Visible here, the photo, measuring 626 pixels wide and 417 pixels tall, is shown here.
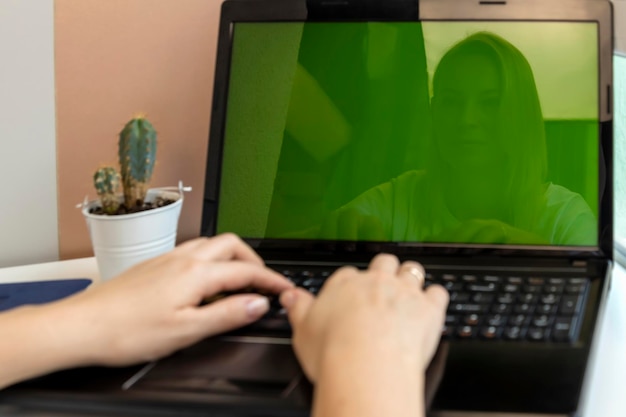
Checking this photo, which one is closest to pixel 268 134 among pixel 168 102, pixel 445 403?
pixel 168 102

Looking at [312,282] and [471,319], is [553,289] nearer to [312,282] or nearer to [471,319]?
[471,319]

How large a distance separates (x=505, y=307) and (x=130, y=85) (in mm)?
602

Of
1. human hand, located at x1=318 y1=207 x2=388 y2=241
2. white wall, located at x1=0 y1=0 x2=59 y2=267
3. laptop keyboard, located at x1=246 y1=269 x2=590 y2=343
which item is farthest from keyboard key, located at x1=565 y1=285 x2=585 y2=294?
white wall, located at x1=0 y1=0 x2=59 y2=267

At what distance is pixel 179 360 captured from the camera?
57cm

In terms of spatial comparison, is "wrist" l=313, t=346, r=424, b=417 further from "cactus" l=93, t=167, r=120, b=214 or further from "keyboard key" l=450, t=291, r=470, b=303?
"cactus" l=93, t=167, r=120, b=214

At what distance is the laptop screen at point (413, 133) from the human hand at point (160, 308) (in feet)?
0.63

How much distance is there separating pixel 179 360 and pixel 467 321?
9.7 inches

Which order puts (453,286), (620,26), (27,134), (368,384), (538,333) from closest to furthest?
(368,384) < (538,333) < (453,286) < (620,26) < (27,134)

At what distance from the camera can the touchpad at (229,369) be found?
52cm

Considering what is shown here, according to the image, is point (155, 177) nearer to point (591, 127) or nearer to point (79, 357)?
point (79, 357)

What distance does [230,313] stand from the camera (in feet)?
1.89

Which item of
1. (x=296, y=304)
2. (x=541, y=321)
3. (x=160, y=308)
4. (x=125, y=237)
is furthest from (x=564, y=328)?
(x=125, y=237)

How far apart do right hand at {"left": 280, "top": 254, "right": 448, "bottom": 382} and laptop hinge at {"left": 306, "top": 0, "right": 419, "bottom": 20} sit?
330 millimetres

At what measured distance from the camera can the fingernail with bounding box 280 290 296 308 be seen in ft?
1.93
